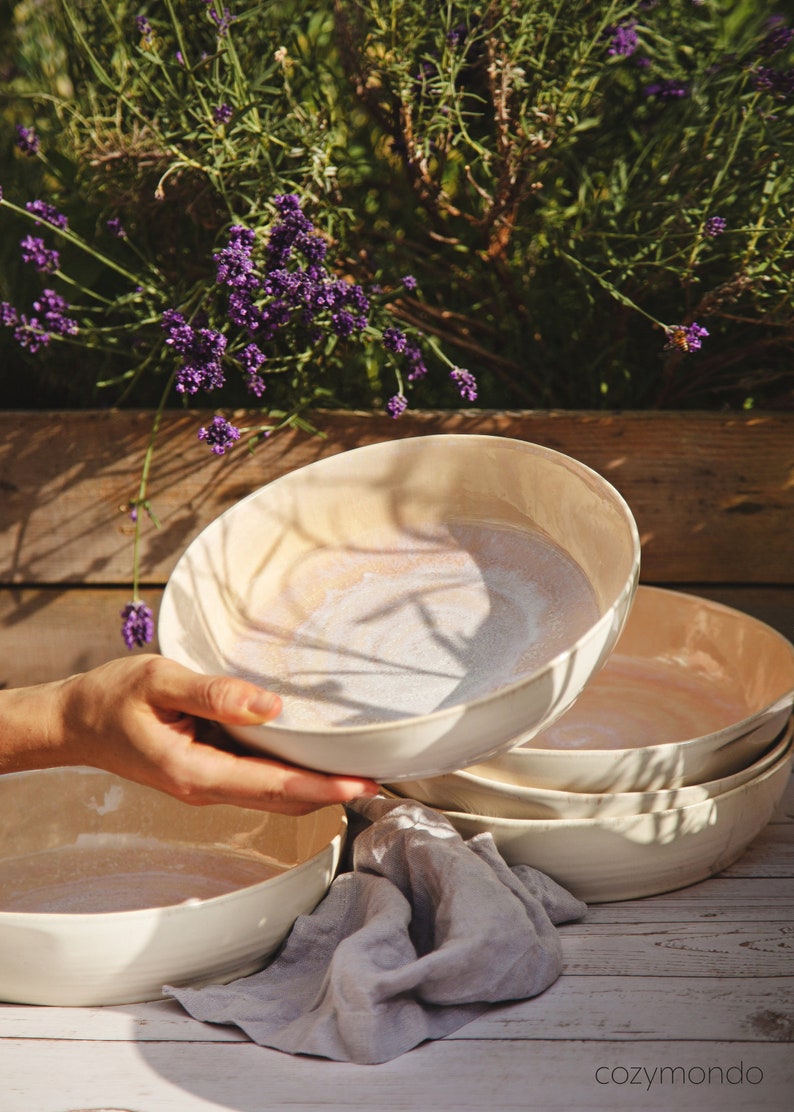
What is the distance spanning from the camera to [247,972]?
854 mm

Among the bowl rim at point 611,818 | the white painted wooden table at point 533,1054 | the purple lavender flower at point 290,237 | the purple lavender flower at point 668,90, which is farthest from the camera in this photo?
the purple lavender flower at point 668,90

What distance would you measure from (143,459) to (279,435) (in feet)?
0.61

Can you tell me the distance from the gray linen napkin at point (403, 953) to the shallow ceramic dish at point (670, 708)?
0.33 ft

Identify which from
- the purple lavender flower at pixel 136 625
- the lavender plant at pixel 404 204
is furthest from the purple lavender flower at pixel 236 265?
the purple lavender flower at pixel 136 625

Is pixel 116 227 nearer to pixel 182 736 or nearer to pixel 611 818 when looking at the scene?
pixel 182 736

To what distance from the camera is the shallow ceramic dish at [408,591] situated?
778 mm

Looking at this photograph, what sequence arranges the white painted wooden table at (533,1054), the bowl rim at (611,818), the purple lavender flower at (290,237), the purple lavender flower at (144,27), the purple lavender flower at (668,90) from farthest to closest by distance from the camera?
the purple lavender flower at (668,90) < the purple lavender flower at (144,27) < the purple lavender flower at (290,237) < the bowl rim at (611,818) < the white painted wooden table at (533,1054)

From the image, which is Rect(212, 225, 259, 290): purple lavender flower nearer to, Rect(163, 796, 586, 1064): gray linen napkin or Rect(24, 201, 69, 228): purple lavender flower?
Rect(24, 201, 69, 228): purple lavender flower

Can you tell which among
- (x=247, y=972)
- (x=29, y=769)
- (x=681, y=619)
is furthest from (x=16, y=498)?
(x=681, y=619)

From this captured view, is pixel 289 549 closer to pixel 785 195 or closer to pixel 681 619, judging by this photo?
pixel 681 619

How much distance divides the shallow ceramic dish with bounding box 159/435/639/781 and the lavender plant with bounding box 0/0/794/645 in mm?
108

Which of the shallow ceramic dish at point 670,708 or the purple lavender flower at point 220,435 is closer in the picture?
the shallow ceramic dish at point 670,708

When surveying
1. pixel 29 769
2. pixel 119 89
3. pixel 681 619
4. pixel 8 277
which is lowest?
pixel 681 619

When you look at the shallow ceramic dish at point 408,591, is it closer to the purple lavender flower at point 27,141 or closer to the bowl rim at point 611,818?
the bowl rim at point 611,818
